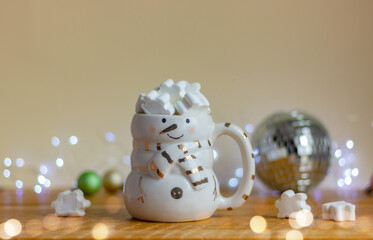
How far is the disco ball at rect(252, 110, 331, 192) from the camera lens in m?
1.13

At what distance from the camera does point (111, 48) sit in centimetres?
132

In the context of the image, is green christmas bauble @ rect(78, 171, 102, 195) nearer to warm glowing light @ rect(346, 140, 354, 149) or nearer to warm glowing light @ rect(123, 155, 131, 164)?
warm glowing light @ rect(123, 155, 131, 164)

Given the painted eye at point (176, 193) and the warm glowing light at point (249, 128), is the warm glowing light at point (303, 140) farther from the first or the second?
the painted eye at point (176, 193)

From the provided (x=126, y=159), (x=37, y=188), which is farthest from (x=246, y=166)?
(x=37, y=188)

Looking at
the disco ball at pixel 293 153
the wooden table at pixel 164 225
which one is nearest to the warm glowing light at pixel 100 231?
the wooden table at pixel 164 225

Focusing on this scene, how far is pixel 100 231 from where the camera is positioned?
0.77m

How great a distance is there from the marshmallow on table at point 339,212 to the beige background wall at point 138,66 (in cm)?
46

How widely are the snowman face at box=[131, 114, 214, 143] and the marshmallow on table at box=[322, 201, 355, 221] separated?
0.25m

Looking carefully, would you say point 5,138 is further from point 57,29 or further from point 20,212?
point 20,212

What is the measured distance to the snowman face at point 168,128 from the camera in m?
0.82

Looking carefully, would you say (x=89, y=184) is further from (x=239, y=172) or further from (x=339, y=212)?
(x=339, y=212)

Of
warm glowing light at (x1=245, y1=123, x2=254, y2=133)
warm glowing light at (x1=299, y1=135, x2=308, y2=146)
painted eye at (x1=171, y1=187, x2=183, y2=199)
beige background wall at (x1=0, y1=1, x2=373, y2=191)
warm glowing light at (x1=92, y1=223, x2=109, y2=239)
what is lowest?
warm glowing light at (x1=92, y1=223, x2=109, y2=239)

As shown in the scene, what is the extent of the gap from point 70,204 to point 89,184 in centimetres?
27

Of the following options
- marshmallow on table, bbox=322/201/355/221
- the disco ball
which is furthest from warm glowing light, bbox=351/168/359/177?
marshmallow on table, bbox=322/201/355/221
